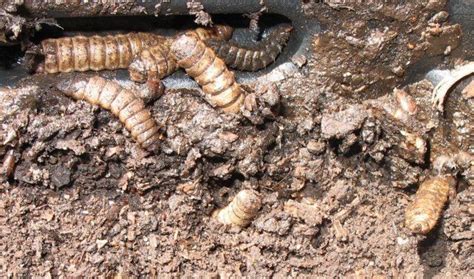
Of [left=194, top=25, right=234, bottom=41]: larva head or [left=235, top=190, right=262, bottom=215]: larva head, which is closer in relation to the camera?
[left=235, top=190, right=262, bottom=215]: larva head

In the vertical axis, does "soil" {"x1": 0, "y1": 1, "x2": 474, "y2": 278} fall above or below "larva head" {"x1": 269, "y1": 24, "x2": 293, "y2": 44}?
below

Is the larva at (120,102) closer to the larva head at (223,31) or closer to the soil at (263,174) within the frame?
the soil at (263,174)

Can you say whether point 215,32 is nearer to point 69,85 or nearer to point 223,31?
point 223,31

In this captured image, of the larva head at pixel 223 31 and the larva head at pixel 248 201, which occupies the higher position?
the larva head at pixel 223 31

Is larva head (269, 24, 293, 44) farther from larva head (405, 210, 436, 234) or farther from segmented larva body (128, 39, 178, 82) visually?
larva head (405, 210, 436, 234)

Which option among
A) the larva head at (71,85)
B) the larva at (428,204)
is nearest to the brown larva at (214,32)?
the larva head at (71,85)

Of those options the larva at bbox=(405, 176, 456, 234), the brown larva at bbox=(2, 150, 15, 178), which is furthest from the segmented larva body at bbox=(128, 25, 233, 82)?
the larva at bbox=(405, 176, 456, 234)

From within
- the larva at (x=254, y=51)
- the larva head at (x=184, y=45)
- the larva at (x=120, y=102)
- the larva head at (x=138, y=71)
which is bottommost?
the larva at (x=120, y=102)
